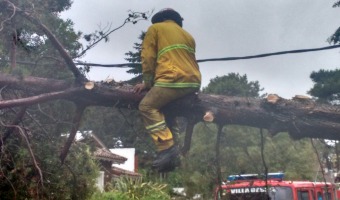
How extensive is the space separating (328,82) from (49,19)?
781 cm

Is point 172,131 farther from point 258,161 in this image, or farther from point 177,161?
point 258,161

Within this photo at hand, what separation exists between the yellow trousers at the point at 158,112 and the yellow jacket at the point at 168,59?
0.23ft

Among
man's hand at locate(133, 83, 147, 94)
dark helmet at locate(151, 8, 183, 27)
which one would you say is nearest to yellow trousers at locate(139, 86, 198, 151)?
man's hand at locate(133, 83, 147, 94)

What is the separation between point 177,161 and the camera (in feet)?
15.4

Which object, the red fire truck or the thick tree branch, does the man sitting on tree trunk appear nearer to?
the thick tree branch

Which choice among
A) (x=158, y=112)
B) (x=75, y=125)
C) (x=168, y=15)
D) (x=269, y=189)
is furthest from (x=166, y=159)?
(x=269, y=189)

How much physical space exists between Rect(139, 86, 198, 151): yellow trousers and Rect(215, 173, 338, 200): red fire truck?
452 cm

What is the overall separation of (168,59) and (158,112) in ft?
1.71

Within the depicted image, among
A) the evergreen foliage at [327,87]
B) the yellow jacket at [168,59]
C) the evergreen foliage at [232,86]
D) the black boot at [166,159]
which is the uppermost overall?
the evergreen foliage at [232,86]

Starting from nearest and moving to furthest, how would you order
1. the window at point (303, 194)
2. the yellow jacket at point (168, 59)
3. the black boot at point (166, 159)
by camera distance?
the black boot at point (166, 159), the yellow jacket at point (168, 59), the window at point (303, 194)

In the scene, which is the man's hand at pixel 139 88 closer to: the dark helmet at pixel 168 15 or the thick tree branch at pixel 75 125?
the thick tree branch at pixel 75 125

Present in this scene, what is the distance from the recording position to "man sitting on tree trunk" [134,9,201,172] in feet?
15.0

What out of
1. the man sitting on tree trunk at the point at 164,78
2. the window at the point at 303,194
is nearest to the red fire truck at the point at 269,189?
the window at the point at 303,194

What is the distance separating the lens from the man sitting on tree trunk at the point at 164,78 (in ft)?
15.0
